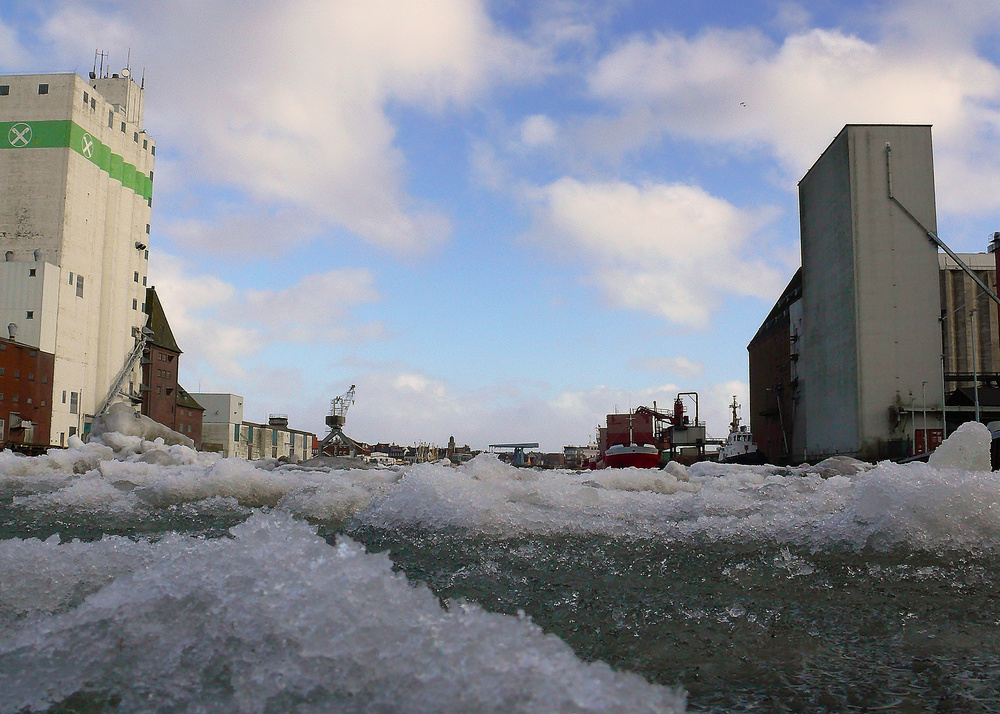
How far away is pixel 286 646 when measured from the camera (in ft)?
4.85

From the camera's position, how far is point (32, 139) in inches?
1570

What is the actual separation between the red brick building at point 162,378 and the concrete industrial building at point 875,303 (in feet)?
125

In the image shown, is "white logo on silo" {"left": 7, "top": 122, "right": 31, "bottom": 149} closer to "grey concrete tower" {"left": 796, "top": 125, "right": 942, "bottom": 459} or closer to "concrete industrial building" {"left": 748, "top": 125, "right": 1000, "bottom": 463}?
"concrete industrial building" {"left": 748, "top": 125, "right": 1000, "bottom": 463}

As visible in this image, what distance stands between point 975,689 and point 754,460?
40.0 meters

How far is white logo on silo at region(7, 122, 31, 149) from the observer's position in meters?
40.0

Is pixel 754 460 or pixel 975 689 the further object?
pixel 754 460

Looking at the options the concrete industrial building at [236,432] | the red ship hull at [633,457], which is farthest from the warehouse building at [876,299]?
the concrete industrial building at [236,432]

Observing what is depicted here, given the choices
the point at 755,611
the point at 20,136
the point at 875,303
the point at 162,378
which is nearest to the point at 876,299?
the point at 875,303

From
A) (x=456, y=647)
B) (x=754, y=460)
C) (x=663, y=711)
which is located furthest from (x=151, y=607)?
(x=754, y=460)

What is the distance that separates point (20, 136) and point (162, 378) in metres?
16.1

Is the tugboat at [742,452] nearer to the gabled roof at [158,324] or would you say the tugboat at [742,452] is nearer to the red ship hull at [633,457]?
the red ship hull at [633,457]

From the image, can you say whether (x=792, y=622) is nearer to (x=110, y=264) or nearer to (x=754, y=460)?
(x=754, y=460)

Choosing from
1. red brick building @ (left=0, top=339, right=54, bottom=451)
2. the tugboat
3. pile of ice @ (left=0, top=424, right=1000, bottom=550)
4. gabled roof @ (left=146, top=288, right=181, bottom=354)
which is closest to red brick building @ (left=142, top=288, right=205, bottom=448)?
gabled roof @ (left=146, top=288, right=181, bottom=354)

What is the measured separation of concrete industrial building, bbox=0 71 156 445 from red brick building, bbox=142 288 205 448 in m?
1.89
